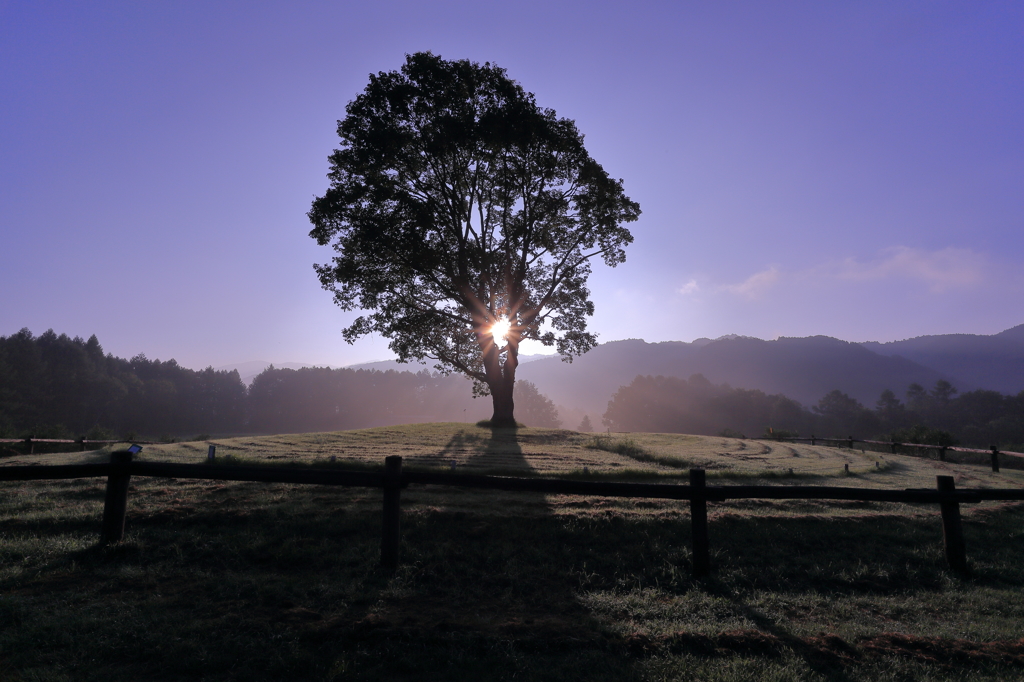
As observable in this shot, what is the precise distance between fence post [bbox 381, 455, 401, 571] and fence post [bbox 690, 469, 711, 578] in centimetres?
420

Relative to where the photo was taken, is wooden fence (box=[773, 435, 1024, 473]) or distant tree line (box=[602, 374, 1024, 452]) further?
distant tree line (box=[602, 374, 1024, 452])

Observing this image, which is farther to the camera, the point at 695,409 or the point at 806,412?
the point at 695,409

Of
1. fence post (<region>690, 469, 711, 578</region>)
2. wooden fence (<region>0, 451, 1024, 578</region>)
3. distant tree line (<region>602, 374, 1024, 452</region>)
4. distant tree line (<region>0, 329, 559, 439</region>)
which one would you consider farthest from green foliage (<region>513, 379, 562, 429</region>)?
fence post (<region>690, 469, 711, 578</region>)

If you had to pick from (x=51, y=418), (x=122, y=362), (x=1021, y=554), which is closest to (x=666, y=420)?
(x=1021, y=554)

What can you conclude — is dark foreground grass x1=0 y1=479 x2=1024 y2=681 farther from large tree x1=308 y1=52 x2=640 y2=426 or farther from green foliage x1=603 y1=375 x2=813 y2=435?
green foliage x1=603 y1=375 x2=813 y2=435

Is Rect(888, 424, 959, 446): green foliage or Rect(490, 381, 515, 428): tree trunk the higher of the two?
Rect(490, 381, 515, 428): tree trunk

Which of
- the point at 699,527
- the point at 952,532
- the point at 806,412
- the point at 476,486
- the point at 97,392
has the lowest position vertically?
the point at 806,412

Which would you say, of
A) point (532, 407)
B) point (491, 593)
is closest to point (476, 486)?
point (491, 593)

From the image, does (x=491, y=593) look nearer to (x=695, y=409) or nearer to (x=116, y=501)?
(x=116, y=501)

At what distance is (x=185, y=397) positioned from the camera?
117875mm

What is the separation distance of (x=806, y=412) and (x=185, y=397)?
151228mm

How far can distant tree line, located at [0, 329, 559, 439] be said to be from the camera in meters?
75.8

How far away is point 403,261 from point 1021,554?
85.8 ft

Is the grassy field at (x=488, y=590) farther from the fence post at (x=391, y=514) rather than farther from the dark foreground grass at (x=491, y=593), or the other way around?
the fence post at (x=391, y=514)
